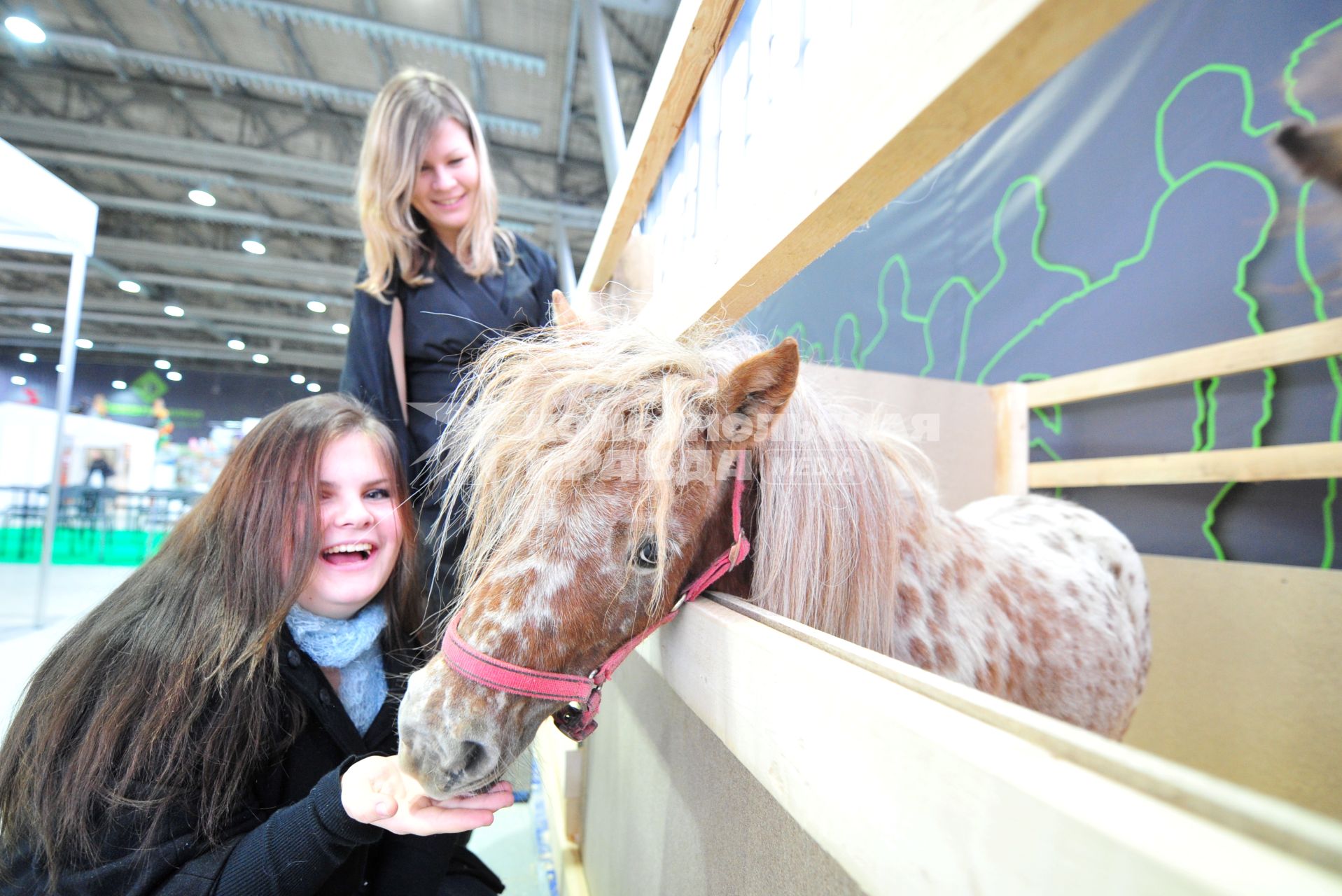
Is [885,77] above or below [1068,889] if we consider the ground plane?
above

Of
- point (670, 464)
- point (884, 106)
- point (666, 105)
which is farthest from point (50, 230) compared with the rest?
point (884, 106)

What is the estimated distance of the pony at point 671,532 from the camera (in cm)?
63

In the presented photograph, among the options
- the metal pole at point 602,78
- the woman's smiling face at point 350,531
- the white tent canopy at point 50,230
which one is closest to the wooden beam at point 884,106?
the woman's smiling face at point 350,531

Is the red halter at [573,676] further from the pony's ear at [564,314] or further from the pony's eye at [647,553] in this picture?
the pony's ear at [564,314]

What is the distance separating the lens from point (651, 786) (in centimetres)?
99

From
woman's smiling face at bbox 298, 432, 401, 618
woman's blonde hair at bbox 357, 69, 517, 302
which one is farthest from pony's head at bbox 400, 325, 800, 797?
woman's blonde hair at bbox 357, 69, 517, 302

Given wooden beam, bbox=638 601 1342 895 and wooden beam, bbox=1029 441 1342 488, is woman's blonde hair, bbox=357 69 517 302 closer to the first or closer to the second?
wooden beam, bbox=638 601 1342 895

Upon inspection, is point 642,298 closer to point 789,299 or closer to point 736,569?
point 736,569

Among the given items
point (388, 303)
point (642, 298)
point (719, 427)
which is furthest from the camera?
point (642, 298)

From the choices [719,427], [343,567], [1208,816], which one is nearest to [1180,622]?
[719,427]

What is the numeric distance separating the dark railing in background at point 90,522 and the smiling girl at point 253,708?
316cm

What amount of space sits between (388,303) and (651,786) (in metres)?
1.12

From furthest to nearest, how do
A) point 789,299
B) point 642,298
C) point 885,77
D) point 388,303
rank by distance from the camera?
point 789,299
point 642,298
point 388,303
point 885,77

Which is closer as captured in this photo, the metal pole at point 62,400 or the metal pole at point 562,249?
the metal pole at point 62,400
